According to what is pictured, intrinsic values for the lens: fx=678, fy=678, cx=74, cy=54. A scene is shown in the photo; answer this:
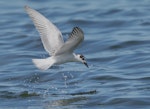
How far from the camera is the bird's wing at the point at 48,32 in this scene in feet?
39.2

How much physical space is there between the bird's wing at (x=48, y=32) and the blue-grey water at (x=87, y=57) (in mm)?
923

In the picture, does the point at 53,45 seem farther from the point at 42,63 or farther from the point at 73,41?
the point at 73,41

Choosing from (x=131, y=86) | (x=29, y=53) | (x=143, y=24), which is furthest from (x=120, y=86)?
(x=143, y=24)

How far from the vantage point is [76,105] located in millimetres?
11445

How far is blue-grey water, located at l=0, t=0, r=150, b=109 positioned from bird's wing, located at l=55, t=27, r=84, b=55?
0.91 meters

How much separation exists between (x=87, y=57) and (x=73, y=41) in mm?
4816

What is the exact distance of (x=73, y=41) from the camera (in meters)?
11.0

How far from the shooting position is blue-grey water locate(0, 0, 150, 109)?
11859 mm

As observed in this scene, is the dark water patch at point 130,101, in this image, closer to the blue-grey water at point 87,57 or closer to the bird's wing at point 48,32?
the blue-grey water at point 87,57

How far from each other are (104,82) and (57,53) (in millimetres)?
1913

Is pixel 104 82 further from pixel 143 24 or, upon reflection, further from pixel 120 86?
pixel 143 24

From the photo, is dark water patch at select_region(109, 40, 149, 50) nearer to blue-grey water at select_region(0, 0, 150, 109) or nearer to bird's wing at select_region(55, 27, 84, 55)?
blue-grey water at select_region(0, 0, 150, 109)

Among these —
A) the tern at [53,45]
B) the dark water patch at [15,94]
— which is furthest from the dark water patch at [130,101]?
the dark water patch at [15,94]

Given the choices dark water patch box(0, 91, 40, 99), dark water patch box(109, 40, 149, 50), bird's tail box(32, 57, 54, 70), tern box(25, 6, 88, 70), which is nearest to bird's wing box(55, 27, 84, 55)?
tern box(25, 6, 88, 70)
